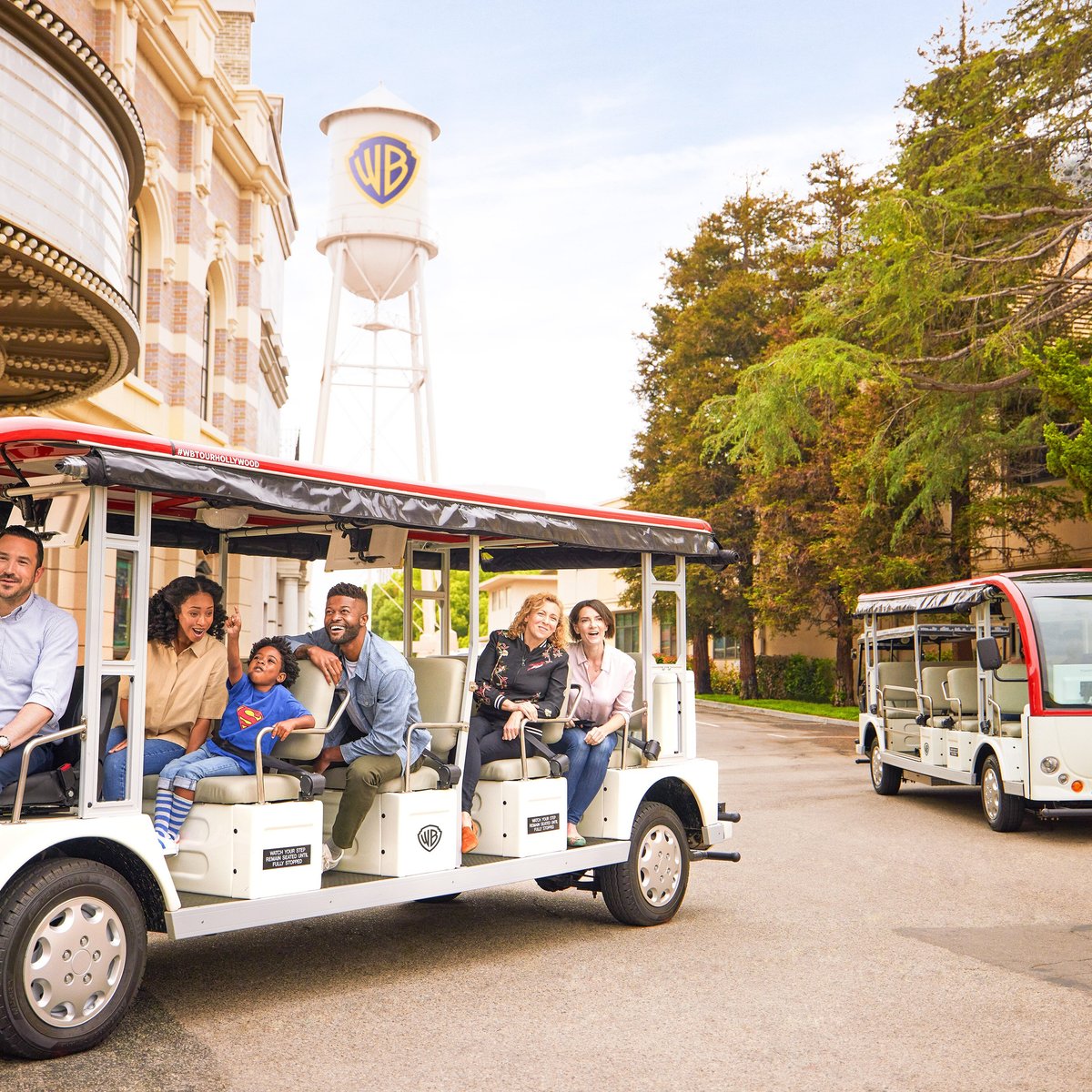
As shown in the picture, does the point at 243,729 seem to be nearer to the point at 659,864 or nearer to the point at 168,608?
the point at 168,608

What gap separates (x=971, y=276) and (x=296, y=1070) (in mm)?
19905

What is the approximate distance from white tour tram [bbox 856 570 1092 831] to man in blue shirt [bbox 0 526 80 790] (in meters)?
9.35

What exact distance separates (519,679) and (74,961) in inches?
134

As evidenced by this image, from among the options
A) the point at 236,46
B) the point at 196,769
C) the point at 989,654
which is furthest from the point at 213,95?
the point at 196,769

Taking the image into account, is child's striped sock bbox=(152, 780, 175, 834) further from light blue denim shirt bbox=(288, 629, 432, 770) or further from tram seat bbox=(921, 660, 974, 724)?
tram seat bbox=(921, 660, 974, 724)

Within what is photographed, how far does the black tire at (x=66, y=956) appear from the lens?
5266 mm

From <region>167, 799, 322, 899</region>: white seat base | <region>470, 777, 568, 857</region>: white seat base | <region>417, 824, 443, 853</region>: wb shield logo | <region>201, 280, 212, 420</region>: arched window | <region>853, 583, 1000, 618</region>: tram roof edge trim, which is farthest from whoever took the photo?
<region>201, 280, 212, 420</region>: arched window

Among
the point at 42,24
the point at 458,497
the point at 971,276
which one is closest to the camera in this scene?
the point at 458,497

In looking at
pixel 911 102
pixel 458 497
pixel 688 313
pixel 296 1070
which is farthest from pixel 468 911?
pixel 688 313

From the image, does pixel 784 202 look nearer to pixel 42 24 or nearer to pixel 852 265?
pixel 852 265

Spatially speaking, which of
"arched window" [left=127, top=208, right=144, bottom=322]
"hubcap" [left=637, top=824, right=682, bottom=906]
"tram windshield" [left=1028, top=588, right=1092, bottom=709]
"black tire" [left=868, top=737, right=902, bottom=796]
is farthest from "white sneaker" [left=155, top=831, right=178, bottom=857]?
"arched window" [left=127, top=208, right=144, bottom=322]

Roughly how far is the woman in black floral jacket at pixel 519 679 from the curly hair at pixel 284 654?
1237 millimetres

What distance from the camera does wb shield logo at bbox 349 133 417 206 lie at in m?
37.6

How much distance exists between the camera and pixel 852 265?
24.7m
